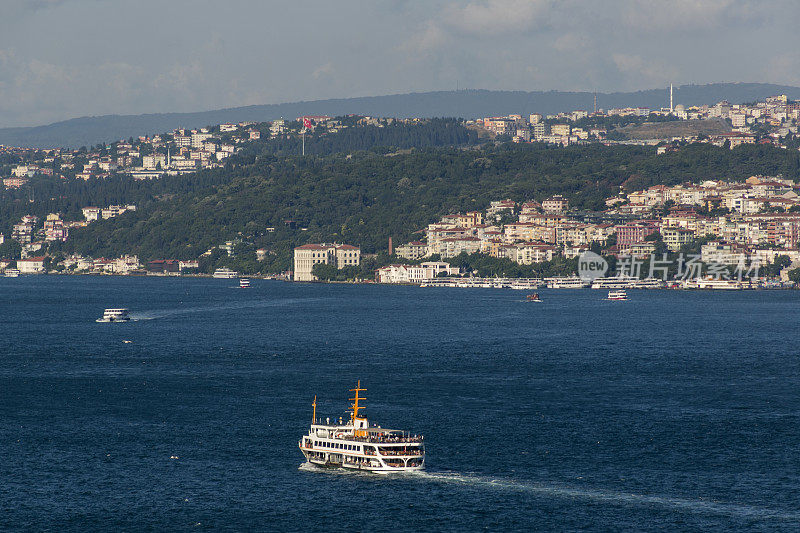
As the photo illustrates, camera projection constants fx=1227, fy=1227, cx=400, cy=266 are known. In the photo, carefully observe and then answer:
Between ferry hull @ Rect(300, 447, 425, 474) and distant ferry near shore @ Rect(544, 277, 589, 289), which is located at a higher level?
distant ferry near shore @ Rect(544, 277, 589, 289)

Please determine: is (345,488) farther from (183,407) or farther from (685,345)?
(685,345)

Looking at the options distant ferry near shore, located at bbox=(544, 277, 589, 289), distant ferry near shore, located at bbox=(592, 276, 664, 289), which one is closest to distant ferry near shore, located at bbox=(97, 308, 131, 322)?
distant ferry near shore, located at bbox=(544, 277, 589, 289)

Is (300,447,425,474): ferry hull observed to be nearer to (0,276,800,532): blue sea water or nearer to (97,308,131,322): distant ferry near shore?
(0,276,800,532): blue sea water

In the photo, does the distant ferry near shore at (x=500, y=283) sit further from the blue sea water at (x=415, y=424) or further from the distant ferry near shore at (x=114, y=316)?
the distant ferry near shore at (x=114, y=316)

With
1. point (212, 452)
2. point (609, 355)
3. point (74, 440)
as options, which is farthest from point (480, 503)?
point (609, 355)

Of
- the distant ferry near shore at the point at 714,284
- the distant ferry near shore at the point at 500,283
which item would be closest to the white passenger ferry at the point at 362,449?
the distant ferry near shore at the point at 714,284
